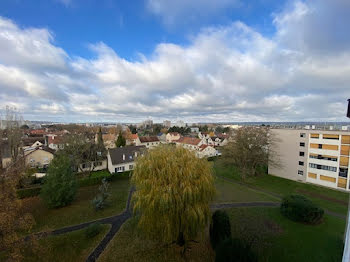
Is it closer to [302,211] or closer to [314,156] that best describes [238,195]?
[302,211]

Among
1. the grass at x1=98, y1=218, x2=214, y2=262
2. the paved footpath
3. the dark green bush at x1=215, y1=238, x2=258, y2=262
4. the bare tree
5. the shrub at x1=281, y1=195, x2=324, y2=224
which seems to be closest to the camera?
the dark green bush at x1=215, y1=238, x2=258, y2=262

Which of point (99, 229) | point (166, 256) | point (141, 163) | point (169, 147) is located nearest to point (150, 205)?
point (141, 163)

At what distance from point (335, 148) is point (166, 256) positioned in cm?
2870

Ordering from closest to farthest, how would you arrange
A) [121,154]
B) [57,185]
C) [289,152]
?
[57,185], [289,152], [121,154]

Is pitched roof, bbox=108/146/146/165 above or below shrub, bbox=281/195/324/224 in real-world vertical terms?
above

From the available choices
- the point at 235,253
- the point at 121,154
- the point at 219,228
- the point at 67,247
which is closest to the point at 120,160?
the point at 121,154

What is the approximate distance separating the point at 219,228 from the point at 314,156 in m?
25.6

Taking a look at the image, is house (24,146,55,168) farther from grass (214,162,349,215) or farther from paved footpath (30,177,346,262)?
grass (214,162,349,215)

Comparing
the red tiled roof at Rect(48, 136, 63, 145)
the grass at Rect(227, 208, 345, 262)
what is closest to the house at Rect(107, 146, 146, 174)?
the red tiled roof at Rect(48, 136, 63, 145)

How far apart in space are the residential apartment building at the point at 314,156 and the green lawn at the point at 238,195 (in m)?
10.6

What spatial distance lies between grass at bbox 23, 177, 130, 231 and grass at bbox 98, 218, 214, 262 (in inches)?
194

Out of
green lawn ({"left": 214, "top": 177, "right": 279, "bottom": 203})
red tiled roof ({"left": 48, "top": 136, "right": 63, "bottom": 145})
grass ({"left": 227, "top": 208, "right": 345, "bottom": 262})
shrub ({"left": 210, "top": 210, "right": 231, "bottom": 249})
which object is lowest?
green lawn ({"left": 214, "top": 177, "right": 279, "bottom": 203})

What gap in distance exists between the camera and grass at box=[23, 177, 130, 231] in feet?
46.8

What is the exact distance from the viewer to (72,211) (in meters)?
16.3
